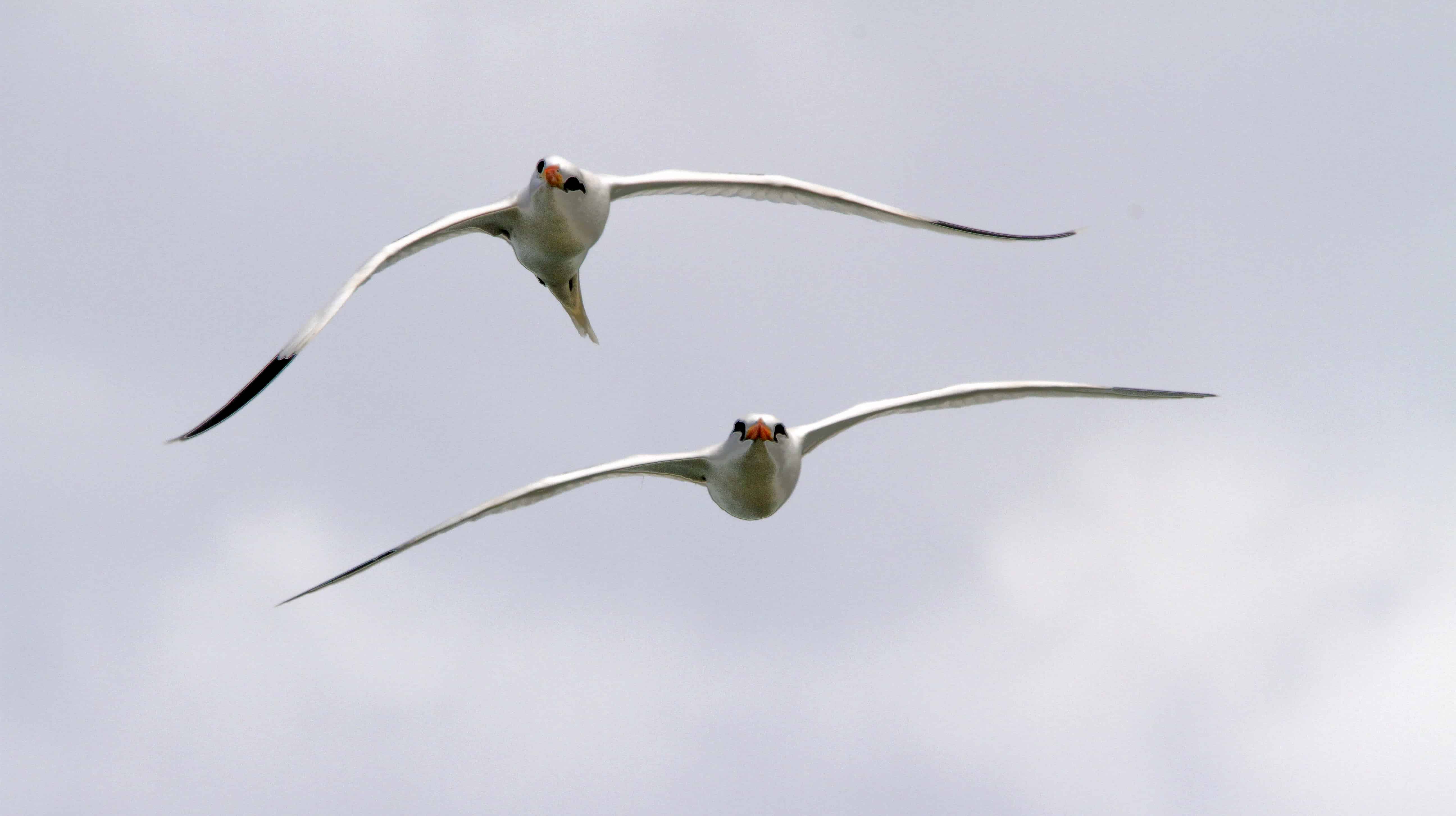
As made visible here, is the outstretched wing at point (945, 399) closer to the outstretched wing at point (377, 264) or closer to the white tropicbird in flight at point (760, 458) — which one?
the white tropicbird in flight at point (760, 458)

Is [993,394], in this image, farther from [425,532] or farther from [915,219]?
[425,532]

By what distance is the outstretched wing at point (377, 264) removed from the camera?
2680 centimetres

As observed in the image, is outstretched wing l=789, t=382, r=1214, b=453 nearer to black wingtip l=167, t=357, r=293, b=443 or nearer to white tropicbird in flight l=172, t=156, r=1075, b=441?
white tropicbird in flight l=172, t=156, r=1075, b=441

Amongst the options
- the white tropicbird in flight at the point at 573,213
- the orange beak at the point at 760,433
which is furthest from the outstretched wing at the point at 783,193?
the orange beak at the point at 760,433

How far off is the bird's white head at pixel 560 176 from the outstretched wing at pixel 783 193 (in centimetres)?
111

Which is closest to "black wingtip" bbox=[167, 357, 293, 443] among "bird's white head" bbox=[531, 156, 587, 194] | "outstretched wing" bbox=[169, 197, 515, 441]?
"outstretched wing" bbox=[169, 197, 515, 441]

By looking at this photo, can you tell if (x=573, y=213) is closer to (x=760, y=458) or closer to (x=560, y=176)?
(x=560, y=176)

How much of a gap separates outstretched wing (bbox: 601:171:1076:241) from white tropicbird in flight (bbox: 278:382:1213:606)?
265cm

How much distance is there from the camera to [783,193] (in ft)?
111

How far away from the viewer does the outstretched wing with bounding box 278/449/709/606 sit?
30.0m

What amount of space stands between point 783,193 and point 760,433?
4421 millimetres

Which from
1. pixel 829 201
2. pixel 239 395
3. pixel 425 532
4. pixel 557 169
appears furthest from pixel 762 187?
pixel 239 395

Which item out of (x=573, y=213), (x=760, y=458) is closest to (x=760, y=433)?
(x=760, y=458)

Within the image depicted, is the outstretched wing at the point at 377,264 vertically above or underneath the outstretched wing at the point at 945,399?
above
